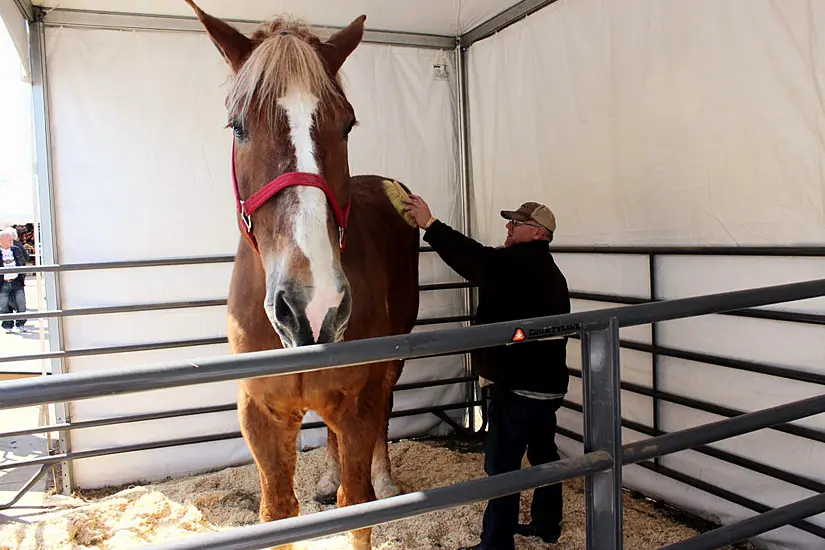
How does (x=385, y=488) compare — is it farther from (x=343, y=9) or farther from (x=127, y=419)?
(x=343, y=9)

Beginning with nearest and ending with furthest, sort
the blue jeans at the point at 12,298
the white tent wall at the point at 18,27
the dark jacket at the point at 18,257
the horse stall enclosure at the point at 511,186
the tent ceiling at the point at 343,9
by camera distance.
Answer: the horse stall enclosure at the point at 511,186 < the white tent wall at the point at 18,27 < the tent ceiling at the point at 343,9 < the dark jacket at the point at 18,257 < the blue jeans at the point at 12,298

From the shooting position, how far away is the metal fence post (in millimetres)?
1225

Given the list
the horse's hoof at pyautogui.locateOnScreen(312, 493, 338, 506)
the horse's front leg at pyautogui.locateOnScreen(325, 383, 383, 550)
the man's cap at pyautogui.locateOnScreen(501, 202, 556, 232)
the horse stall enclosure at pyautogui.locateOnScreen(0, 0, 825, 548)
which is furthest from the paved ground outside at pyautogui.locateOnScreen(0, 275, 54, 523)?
the man's cap at pyautogui.locateOnScreen(501, 202, 556, 232)

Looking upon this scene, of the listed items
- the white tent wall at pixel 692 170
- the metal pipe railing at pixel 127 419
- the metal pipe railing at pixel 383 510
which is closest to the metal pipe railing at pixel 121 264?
the metal pipe railing at pixel 127 419

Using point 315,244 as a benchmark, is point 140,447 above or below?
below

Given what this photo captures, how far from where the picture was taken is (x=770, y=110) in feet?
7.36

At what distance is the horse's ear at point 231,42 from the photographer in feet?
5.40

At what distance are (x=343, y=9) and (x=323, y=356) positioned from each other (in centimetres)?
299

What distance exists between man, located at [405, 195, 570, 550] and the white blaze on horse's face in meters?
0.82

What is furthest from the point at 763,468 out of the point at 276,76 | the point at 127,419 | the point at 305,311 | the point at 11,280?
the point at 11,280

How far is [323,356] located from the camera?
0.99 meters

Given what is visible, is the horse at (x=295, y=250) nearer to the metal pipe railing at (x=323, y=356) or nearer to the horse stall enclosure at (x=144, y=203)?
the metal pipe railing at (x=323, y=356)

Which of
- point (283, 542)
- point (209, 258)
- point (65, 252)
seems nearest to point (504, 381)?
point (283, 542)

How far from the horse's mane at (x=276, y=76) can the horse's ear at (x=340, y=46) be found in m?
0.16
